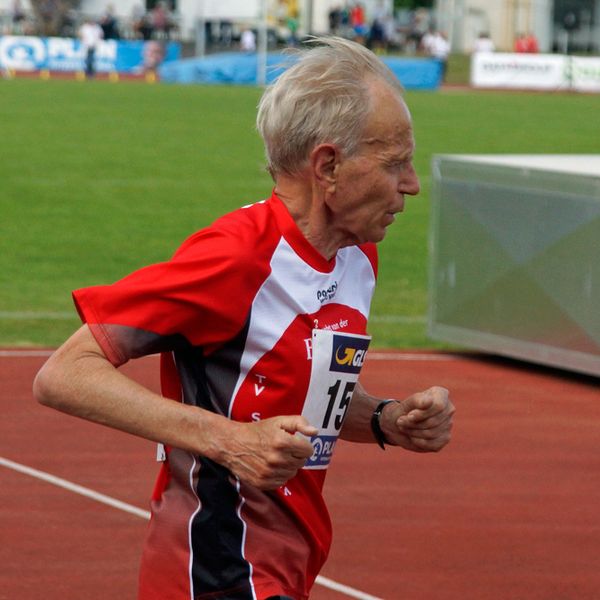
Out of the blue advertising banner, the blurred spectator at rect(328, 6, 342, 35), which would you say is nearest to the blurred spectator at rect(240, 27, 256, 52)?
the blue advertising banner

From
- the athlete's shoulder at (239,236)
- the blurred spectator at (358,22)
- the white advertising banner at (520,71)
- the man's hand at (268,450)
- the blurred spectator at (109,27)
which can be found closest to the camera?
the man's hand at (268,450)

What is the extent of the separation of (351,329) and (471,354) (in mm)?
8052

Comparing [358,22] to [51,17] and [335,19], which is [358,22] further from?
[51,17]

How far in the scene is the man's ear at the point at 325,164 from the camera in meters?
3.17

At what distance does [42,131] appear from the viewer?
29.8m

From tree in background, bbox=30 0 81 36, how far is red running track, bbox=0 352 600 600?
51701mm

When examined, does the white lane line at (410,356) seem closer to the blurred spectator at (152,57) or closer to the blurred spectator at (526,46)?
the blurred spectator at (152,57)

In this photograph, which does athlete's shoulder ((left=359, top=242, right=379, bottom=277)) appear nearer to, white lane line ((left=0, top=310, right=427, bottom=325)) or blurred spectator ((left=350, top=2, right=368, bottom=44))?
white lane line ((left=0, top=310, right=427, bottom=325))

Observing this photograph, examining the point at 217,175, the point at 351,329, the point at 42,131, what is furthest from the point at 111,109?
the point at 351,329

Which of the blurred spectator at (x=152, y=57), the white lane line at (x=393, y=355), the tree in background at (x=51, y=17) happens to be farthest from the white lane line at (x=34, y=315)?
the tree in background at (x=51, y=17)

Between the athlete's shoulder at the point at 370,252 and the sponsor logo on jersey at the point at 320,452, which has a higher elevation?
the athlete's shoulder at the point at 370,252

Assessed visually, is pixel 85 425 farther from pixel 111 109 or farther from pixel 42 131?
pixel 111 109

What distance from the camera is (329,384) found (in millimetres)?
3305

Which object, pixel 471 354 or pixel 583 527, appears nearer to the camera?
pixel 583 527
